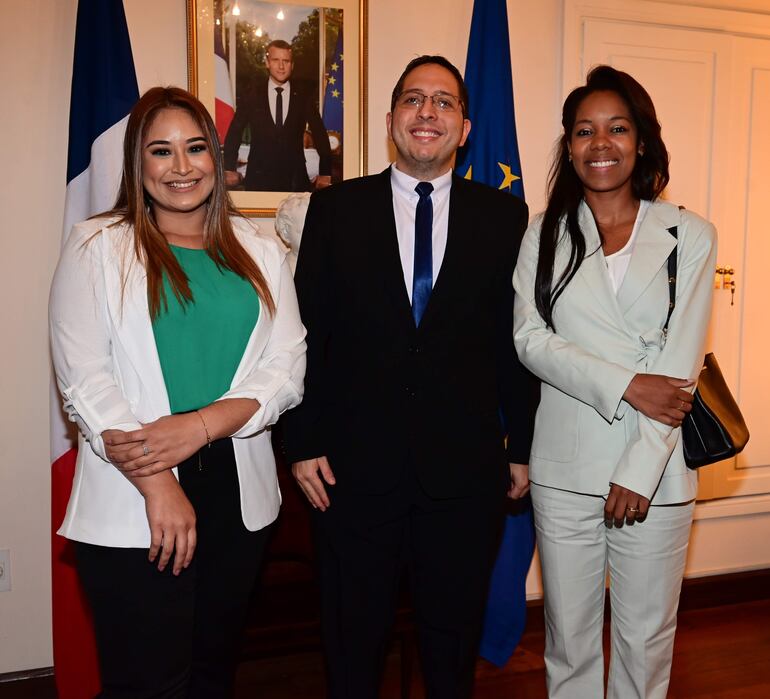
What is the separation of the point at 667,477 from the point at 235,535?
107 cm

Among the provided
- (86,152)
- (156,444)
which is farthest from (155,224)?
(86,152)

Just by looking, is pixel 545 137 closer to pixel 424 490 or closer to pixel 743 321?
pixel 743 321

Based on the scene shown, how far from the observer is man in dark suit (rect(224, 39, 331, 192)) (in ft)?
9.21

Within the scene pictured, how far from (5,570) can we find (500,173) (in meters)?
2.33

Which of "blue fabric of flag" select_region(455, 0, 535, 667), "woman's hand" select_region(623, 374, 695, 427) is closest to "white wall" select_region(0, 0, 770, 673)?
"blue fabric of flag" select_region(455, 0, 535, 667)

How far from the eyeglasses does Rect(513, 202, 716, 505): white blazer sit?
1.58ft

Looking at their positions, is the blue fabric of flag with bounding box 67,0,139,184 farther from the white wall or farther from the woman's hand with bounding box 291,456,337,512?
the woman's hand with bounding box 291,456,337,512

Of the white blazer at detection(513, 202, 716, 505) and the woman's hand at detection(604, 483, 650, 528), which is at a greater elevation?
the white blazer at detection(513, 202, 716, 505)

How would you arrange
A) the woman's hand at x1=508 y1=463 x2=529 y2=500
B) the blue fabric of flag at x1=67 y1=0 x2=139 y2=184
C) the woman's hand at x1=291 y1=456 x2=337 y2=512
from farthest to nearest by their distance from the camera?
the blue fabric of flag at x1=67 y1=0 x2=139 y2=184 → the woman's hand at x1=508 y1=463 x2=529 y2=500 → the woman's hand at x1=291 y1=456 x2=337 y2=512

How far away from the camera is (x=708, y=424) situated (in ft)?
6.46

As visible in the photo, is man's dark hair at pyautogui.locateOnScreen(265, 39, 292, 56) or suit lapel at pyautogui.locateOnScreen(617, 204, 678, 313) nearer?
suit lapel at pyautogui.locateOnScreen(617, 204, 678, 313)

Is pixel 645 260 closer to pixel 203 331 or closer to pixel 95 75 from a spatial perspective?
pixel 203 331

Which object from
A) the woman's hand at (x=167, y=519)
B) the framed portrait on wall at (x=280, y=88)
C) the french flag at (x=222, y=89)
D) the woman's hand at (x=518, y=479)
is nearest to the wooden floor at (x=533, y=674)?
the woman's hand at (x=518, y=479)

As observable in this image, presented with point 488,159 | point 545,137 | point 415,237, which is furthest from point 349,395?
point 545,137
